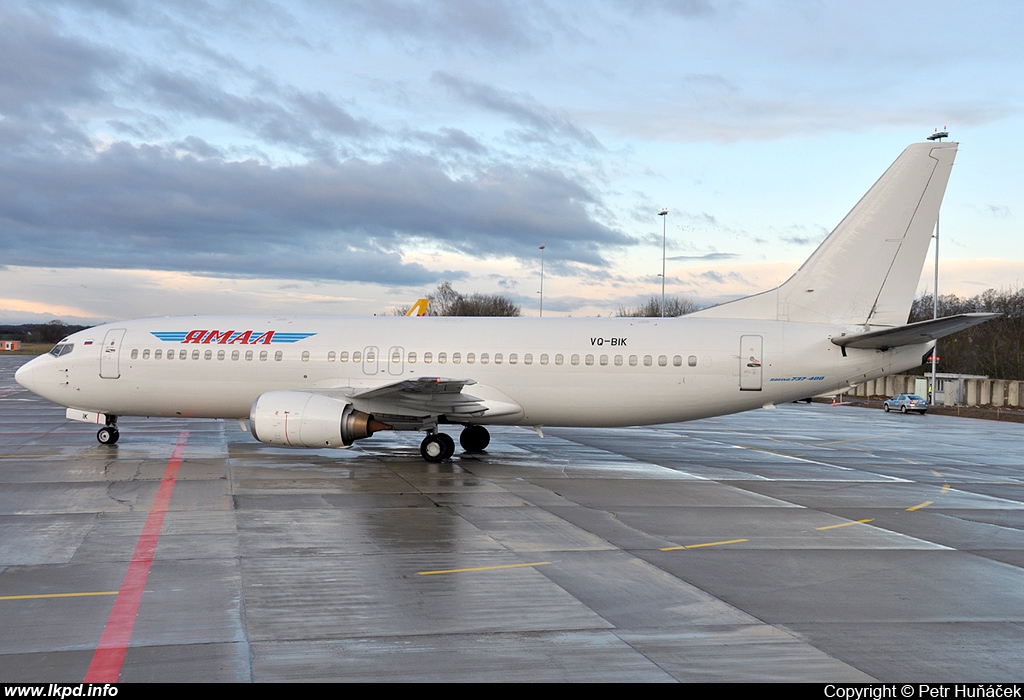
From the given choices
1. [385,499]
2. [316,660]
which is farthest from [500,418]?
[316,660]

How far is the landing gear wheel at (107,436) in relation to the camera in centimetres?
2361

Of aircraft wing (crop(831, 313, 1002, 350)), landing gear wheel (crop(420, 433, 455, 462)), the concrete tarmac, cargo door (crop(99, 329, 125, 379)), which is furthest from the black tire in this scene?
aircraft wing (crop(831, 313, 1002, 350))

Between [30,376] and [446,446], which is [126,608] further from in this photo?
[30,376]

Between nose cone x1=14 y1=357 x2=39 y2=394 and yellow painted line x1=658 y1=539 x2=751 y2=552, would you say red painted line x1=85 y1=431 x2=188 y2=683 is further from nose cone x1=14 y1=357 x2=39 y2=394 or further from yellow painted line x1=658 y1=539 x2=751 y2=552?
nose cone x1=14 y1=357 x2=39 y2=394

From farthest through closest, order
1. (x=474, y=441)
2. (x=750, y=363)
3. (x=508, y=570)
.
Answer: (x=474, y=441), (x=750, y=363), (x=508, y=570)

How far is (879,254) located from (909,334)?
8.43ft

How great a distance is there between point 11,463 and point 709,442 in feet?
71.7

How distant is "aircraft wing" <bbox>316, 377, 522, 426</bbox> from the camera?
66.6 ft

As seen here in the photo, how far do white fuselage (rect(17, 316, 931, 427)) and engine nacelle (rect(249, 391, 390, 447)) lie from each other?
236 centimetres

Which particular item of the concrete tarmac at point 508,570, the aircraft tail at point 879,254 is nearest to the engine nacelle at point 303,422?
the concrete tarmac at point 508,570

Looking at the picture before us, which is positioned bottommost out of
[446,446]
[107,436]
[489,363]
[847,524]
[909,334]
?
[847,524]

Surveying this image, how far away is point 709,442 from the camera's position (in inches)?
1177

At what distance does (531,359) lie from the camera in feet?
71.1

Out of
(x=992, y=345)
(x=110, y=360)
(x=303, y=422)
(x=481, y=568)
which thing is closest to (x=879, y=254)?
(x=481, y=568)
